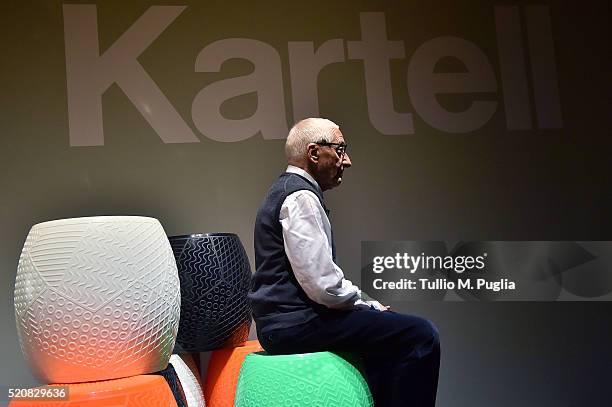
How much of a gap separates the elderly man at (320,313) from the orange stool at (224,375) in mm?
598

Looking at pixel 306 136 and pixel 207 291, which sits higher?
pixel 306 136

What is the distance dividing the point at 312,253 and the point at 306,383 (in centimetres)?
44

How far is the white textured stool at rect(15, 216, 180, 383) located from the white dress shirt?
18.8 inches

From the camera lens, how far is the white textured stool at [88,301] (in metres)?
2.44

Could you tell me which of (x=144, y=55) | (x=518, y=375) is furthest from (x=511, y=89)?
(x=144, y=55)

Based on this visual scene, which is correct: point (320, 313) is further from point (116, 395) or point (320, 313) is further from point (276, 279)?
point (116, 395)

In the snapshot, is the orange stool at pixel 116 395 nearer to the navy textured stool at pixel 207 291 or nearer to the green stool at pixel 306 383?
the green stool at pixel 306 383

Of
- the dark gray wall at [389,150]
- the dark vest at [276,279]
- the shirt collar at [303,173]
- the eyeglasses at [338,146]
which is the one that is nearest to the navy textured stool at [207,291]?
the dark vest at [276,279]

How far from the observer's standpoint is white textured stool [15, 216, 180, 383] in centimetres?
244

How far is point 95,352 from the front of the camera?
97.0 inches

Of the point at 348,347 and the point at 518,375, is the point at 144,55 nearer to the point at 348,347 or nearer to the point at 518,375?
the point at 348,347

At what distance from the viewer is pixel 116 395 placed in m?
2.40

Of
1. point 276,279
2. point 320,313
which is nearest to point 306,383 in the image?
point 320,313

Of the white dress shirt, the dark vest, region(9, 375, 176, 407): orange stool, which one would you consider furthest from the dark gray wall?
region(9, 375, 176, 407): orange stool
